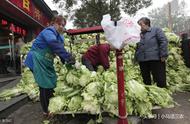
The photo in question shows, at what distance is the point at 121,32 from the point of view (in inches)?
176

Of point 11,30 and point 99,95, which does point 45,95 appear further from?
point 11,30

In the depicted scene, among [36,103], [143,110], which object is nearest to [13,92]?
[36,103]

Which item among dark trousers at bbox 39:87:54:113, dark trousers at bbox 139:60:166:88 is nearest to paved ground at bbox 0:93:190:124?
dark trousers at bbox 39:87:54:113

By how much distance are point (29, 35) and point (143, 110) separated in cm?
1413

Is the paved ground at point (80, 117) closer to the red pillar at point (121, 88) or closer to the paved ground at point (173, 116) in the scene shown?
the paved ground at point (173, 116)

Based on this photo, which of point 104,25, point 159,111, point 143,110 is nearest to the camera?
point 104,25

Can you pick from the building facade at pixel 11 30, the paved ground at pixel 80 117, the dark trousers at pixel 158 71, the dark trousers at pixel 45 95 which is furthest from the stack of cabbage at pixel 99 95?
the building facade at pixel 11 30

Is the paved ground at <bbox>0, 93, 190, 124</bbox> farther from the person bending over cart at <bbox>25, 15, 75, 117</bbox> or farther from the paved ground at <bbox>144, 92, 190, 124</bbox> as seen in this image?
the person bending over cart at <bbox>25, 15, 75, 117</bbox>

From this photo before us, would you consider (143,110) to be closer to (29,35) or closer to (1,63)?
(1,63)

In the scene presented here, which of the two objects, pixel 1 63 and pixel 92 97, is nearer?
pixel 92 97

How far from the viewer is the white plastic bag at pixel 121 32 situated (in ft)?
14.7

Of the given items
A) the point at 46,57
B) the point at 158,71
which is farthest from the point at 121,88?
the point at 158,71

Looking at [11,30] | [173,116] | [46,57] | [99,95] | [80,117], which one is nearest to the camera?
[99,95]

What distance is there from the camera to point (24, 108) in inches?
290
